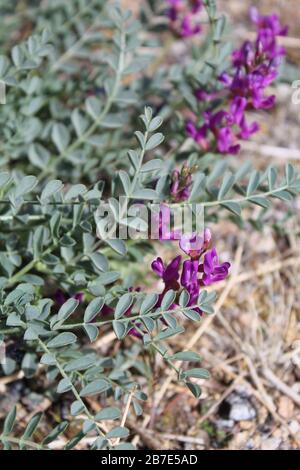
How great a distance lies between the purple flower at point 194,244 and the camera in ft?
5.46

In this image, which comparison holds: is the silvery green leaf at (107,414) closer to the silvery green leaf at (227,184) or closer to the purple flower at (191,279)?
the purple flower at (191,279)

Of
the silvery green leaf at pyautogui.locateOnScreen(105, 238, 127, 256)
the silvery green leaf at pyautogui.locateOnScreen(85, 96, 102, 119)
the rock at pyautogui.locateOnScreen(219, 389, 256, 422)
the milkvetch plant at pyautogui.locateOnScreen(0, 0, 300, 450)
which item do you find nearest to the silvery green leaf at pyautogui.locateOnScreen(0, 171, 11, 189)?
the milkvetch plant at pyautogui.locateOnScreen(0, 0, 300, 450)

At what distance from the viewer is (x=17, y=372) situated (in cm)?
198

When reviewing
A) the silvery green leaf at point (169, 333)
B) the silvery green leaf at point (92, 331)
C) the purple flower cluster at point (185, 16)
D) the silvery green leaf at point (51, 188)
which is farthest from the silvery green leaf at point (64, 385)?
the purple flower cluster at point (185, 16)

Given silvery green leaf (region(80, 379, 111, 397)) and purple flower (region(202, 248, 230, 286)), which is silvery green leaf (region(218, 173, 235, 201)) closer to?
purple flower (region(202, 248, 230, 286))

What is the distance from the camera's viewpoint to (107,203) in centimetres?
179

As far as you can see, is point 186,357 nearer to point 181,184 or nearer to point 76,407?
point 76,407

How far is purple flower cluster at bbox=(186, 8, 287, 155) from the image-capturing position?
6.22ft

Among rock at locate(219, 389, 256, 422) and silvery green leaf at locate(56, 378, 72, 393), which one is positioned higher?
silvery green leaf at locate(56, 378, 72, 393)

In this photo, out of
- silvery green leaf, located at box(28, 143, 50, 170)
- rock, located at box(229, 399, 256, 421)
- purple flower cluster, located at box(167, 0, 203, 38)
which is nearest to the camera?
rock, located at box(229, 399, 256, 421)

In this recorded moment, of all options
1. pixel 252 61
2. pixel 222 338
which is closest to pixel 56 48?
pixel 252 61

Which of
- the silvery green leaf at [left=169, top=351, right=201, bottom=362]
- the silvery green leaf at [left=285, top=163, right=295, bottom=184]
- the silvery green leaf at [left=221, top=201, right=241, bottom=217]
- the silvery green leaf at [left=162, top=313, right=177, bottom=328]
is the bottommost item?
the silvery green leaf at [left=169, top=351, right=201, bottom=362]

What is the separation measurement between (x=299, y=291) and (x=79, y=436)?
1.02m

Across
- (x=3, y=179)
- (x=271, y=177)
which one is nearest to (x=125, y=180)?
(x=3, y=179)
